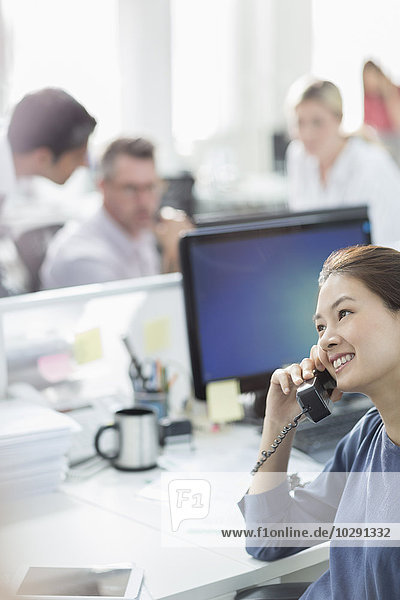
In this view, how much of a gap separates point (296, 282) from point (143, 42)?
3.71 m

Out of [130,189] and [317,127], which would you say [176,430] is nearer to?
[130,189]

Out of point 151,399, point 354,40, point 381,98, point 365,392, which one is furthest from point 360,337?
point 354,40

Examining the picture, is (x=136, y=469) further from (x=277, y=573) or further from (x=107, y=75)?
(x=107, y=75)

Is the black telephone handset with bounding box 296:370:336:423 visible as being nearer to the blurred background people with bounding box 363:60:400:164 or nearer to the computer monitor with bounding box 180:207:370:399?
the computer monitor with bounding box 180:207:370:399

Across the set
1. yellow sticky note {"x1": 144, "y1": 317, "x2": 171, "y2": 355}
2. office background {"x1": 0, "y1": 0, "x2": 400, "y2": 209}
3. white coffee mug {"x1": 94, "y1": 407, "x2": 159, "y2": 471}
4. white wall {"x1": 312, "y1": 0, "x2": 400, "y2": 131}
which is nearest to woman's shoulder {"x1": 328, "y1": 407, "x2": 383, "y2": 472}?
white coffee mug {"x1": 94, "y1": 407, "x2": 159, "y2": 471}

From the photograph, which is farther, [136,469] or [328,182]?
[328,182]

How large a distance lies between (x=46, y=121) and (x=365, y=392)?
6.92ft

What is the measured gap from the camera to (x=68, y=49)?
5137 mm

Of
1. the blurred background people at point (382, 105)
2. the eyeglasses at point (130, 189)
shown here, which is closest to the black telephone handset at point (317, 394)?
Result: the eyeglasses at point (130, 189)

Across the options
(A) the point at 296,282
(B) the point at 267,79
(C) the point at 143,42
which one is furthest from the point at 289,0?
(A) the point at 296,282

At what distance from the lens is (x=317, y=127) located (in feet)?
11.5

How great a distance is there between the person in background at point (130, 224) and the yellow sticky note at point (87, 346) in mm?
1136

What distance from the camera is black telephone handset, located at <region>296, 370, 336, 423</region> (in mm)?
1262

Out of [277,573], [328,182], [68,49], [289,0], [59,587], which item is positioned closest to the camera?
[59,587]
